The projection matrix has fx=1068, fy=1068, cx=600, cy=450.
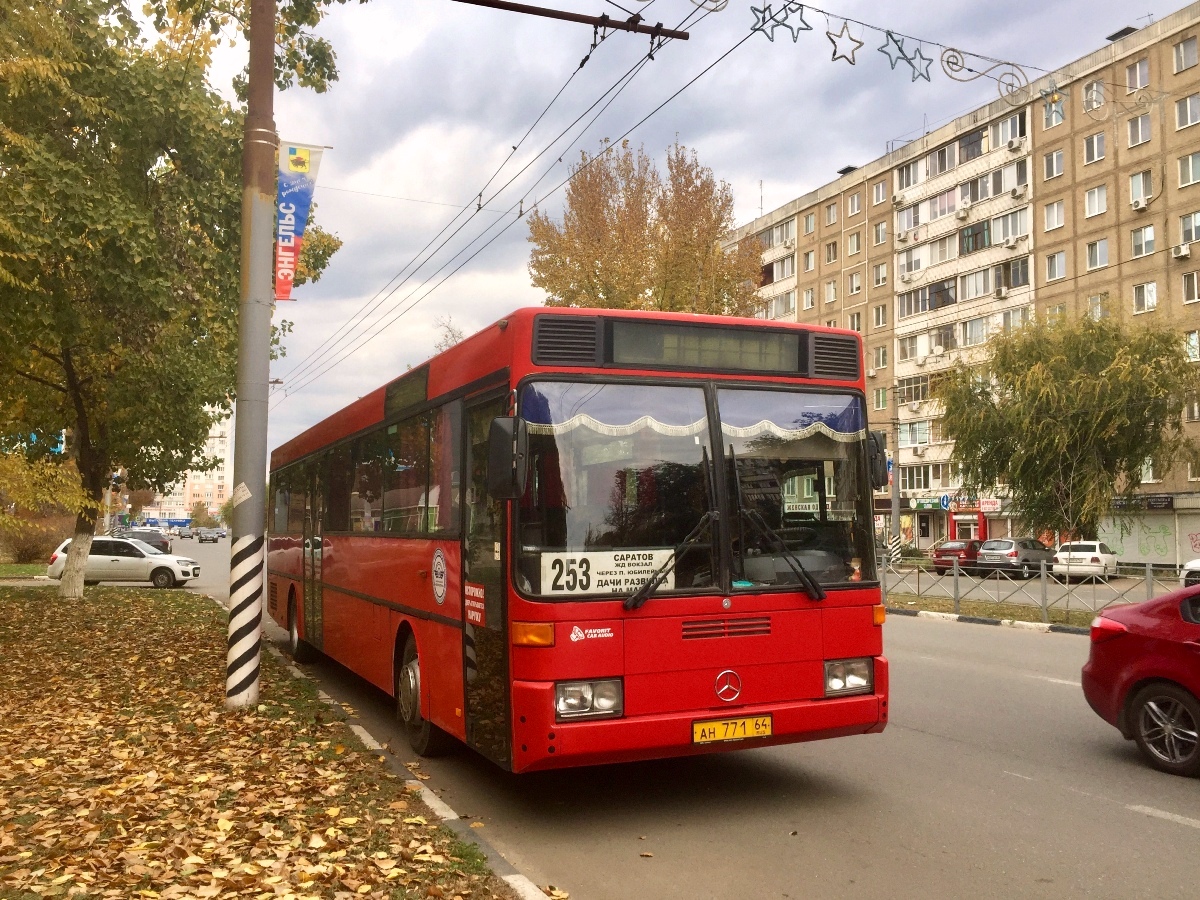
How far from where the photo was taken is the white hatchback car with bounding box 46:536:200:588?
3222 centimetres

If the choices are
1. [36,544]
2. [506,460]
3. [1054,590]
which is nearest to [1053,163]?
[1054,590]

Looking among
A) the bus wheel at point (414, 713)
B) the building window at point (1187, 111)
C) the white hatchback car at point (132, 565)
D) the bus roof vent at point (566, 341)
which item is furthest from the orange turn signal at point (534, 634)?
the building window at point (1187, 111)

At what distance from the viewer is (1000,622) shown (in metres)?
20.2

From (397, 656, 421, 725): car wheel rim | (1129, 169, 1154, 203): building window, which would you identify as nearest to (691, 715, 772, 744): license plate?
(397, 656, 421, 725): car wheel rim

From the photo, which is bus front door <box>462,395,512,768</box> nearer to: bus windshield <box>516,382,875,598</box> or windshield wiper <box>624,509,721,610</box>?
bus windshield <box>516,382,875,598</box>

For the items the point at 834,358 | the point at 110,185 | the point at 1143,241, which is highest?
the point at 1143,241

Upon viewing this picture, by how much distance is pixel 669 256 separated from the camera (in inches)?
1398

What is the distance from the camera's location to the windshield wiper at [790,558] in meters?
6.46

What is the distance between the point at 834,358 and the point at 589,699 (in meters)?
2.82

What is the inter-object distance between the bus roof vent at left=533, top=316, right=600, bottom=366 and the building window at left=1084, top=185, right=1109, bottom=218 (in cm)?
4804

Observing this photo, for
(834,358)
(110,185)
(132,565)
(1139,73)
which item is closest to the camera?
(834,358)

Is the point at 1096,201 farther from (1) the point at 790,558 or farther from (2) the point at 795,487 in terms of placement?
(1) the point at 790,558

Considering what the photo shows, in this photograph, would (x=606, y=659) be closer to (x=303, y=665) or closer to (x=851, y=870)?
(x=851, y=870)

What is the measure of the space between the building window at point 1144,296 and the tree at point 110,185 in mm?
40404
